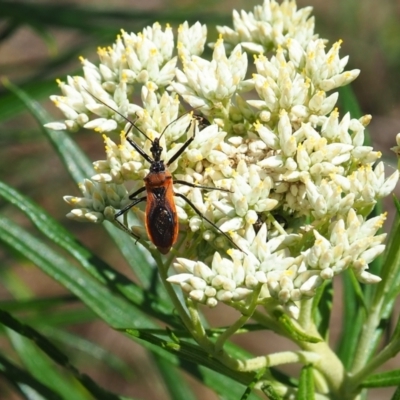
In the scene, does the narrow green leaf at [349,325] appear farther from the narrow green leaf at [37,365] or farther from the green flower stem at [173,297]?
the narrow green leaf at [37,365]

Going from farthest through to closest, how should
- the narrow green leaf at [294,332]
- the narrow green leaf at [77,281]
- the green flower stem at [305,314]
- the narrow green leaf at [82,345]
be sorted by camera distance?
the narrow green leaf at [82,345] → the narrow green leaf at [77,281] → the green flower stem at [305,314] → the narrow green leaf at [294,332]

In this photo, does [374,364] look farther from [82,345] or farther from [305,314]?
[82,345]

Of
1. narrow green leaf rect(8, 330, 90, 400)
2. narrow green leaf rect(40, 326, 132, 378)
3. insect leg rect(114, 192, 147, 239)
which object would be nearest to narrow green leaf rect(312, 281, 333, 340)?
insect leg rect(114, 192, 147, 239)

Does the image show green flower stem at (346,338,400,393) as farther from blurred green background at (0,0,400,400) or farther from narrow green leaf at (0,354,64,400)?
blurred green background at (0,0,400,400)

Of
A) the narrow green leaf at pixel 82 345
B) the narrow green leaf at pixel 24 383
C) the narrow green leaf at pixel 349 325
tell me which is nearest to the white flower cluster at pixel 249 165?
the narrow green leaf at pixel 349 325

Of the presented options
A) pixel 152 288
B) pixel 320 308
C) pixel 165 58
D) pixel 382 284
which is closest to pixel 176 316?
pixel 152 288
